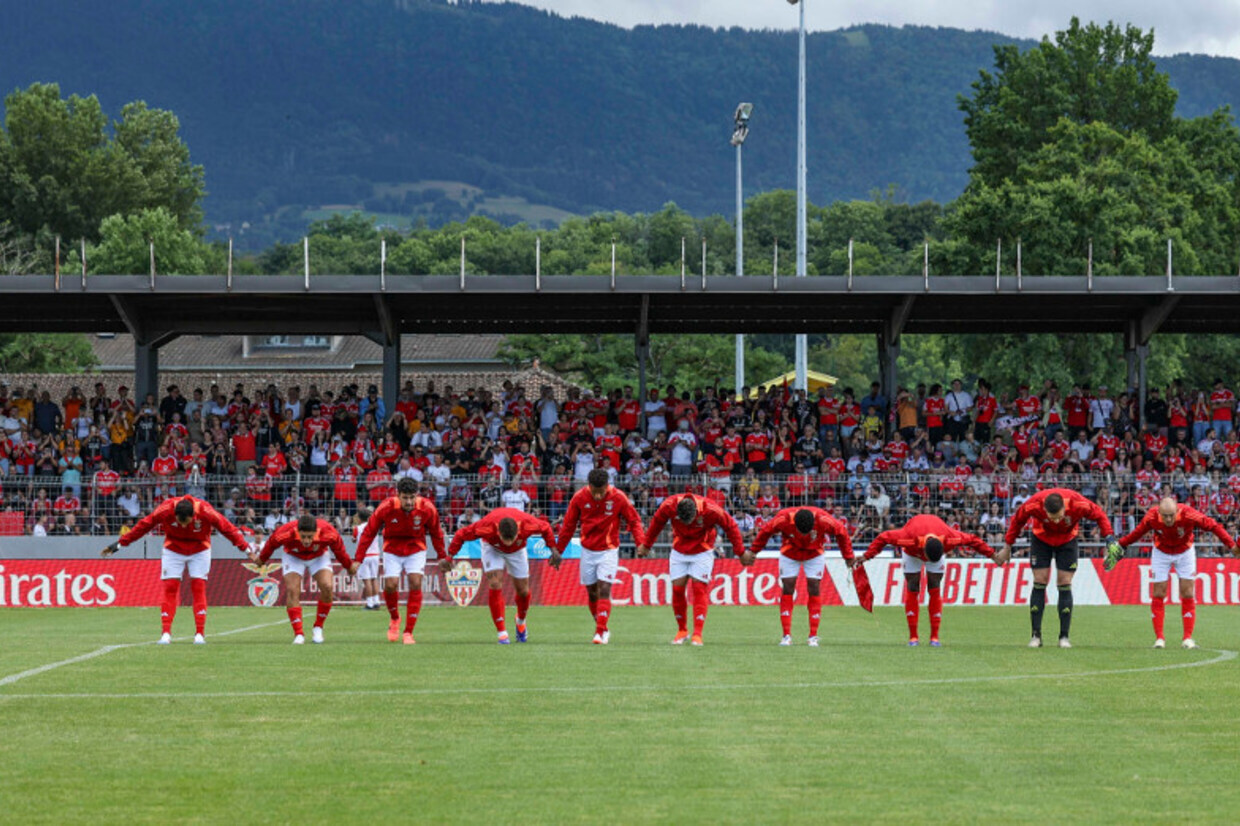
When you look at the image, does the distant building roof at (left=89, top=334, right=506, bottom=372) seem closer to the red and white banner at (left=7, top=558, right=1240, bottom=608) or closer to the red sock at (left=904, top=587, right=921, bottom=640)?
the red and white banner at (left=7, top=558, right=1240, bottom=608)

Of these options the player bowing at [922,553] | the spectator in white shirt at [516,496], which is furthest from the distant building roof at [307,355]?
the player bowing at [922,553]

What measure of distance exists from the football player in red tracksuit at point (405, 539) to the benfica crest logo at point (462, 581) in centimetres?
1041

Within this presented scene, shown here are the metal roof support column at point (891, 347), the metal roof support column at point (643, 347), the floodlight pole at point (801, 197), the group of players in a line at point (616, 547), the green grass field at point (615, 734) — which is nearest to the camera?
the green grass field at point (615, 734)

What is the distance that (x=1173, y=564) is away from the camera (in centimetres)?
1998

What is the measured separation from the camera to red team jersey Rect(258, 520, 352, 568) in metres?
19.9

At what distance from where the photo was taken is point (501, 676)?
15.3 metres

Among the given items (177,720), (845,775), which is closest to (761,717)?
(845,775)

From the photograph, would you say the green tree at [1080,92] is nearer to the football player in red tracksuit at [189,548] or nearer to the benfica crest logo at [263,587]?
the benfica crest logo at [263,587]

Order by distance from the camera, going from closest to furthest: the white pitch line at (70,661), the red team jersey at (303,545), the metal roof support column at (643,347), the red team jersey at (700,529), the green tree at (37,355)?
the white pitch line at (70,661), the red team jersey at (700,529), the red team jersey at (303,545), the metal roof support column at (643,347), the green tree at (37,355)

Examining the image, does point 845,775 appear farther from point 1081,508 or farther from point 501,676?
point 1081,508

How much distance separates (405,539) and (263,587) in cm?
1198

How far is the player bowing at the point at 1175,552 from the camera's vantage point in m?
19.6

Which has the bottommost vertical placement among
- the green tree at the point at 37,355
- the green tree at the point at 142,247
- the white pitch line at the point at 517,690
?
the white pitch line at the point at 517,690

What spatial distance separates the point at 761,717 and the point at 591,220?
137 m
